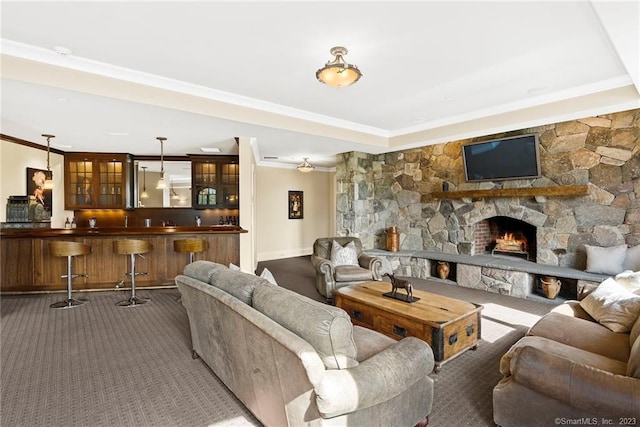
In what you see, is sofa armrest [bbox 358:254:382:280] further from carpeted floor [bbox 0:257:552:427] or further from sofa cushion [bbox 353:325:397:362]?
sofa cushion [bbox 353:325:397:362]

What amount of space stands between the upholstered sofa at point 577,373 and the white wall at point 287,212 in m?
6.75

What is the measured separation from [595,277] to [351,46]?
4108mm

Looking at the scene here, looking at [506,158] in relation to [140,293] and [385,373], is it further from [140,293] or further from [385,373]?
[140,293]

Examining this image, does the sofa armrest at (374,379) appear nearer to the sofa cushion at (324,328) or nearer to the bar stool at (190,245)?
the sofa cushion at (324,328)

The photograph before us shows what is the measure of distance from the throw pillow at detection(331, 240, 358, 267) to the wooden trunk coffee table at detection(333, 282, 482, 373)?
1.39 metres

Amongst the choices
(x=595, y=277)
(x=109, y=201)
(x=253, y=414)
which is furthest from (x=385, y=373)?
(x=109, y=201)

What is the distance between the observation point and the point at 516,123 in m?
4.55

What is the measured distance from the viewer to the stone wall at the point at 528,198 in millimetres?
4141

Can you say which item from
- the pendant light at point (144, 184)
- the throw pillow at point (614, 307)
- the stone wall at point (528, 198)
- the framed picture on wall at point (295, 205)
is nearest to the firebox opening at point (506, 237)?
the stone wall at point (528, 198)

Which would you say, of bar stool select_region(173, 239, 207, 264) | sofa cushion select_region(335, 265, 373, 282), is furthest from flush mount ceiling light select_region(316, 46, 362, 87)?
bar stool select_region(173, 239, 207, 264)

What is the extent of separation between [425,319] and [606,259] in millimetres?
3119

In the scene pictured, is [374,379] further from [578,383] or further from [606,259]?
[606,259]

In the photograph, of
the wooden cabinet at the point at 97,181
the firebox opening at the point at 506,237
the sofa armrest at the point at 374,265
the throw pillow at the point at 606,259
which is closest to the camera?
the throw pillow at the point at 606,259

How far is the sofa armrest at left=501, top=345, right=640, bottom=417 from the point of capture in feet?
4.56
